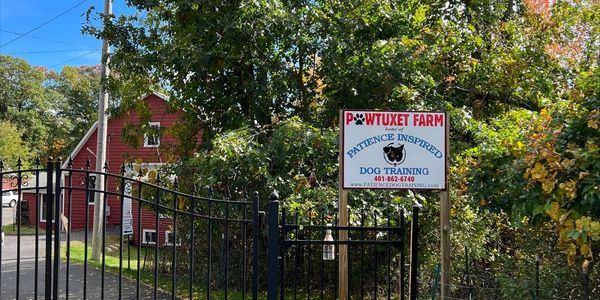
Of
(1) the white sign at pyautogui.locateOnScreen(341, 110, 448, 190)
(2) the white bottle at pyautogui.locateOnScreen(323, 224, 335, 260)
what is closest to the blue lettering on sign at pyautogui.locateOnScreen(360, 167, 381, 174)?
(1) the white sign at pyautogui.locateOnScreen(341, 110, 448, 190)

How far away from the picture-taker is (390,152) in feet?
15.7

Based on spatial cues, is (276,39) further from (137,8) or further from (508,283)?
(508,283)

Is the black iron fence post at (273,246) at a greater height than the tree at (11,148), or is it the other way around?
the tree at (11,148)

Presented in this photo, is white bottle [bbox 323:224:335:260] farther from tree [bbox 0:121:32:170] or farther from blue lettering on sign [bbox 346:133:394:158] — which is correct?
tree [bbox 0:121:32:170]

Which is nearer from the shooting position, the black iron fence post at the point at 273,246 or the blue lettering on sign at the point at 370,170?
the black iron fence post at the point at 273,246

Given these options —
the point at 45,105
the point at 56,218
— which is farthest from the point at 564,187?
the point at 45,105

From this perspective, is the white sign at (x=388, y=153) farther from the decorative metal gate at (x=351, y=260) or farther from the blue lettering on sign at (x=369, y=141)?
the decorative metal gate at (x=351, y=260)

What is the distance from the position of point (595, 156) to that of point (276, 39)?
6.76 meters

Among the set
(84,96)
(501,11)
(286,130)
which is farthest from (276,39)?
(84,96)

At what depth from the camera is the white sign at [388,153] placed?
4762 mm

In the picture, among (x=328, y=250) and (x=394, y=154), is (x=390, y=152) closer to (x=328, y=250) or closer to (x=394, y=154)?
(x=394, y=154)

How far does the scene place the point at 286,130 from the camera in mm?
7906

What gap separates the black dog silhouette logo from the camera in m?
4.78

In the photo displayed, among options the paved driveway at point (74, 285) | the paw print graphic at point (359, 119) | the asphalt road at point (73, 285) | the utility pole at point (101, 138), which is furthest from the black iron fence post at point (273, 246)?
the utility pole at point (101, 138)
